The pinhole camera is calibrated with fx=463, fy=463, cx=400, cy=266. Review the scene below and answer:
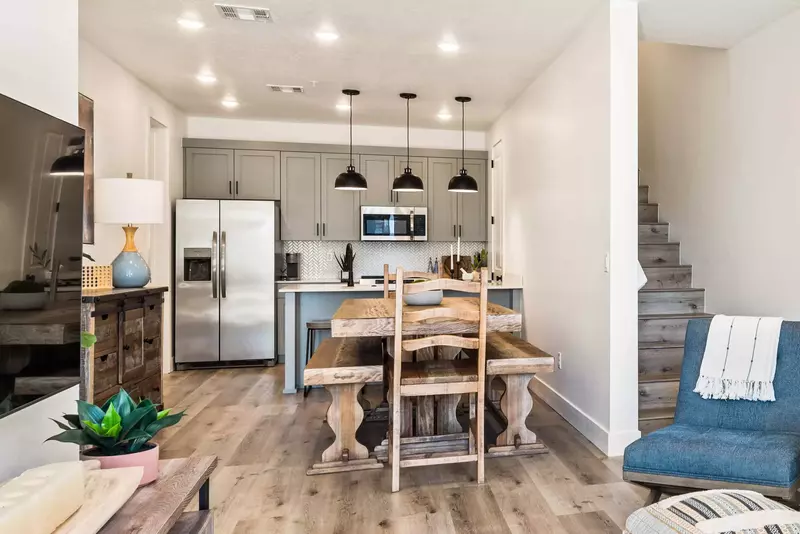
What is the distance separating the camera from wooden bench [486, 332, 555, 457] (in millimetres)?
2676

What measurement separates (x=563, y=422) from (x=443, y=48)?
115 inches

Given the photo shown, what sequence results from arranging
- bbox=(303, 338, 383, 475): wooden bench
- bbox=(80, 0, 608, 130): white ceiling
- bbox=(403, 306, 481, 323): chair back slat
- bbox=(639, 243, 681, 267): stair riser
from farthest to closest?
bbox=(639, 243, 681, 267): stair riser, bbox=(80, 0, 608, 130): white ceiling, bbox=(303, 338, 383, 475): wooden bench, bbox=(403, 306, 481, 323): chair back slat

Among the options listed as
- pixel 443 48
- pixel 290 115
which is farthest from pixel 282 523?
pixel 290 115

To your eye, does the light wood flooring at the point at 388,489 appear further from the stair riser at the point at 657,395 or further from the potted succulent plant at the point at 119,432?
the potted succulent plant at the point at 119,432

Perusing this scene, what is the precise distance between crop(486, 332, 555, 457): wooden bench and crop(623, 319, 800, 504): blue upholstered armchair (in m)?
0.74

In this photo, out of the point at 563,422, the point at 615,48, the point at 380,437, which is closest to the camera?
the point at 615,48

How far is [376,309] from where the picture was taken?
2.79m

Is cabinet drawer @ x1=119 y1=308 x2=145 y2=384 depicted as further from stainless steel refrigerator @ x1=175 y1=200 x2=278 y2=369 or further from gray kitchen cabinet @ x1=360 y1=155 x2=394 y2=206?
gray kitchen cabinet @ x1=360 y1=155 x2=394 y2=206

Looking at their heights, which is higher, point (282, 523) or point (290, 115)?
point (290, 115)

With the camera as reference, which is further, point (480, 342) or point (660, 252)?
point (660, 252)

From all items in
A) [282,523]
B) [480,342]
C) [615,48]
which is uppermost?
[615,48]

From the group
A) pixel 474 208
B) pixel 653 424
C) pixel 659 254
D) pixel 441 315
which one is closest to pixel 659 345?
pixel 653 424

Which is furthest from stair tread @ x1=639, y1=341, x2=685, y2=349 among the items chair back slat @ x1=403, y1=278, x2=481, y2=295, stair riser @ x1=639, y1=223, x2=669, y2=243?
chair back slat @ x1=403, y1=278, x2=481, y2=295

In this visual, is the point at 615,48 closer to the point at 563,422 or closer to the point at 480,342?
the point at 480,342
